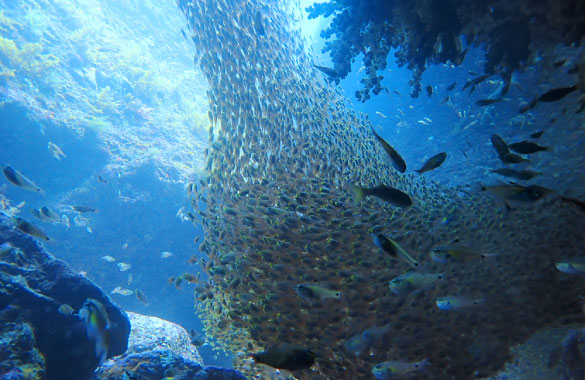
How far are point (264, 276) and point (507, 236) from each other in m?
4.26

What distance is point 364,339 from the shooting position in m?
3.69

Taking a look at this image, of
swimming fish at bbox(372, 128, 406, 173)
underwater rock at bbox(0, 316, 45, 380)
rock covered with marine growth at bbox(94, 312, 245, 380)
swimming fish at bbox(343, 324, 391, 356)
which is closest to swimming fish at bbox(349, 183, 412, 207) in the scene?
swimming fish at bbox(372, 128, 406, 173)

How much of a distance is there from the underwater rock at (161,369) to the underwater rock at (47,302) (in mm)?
435

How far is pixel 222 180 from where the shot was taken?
292 inches

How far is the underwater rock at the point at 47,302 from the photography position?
5.04 meters

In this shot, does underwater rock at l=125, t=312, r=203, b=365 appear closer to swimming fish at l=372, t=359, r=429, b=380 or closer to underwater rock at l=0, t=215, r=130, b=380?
underwater rock at l=0, t=215, r=130, b=380

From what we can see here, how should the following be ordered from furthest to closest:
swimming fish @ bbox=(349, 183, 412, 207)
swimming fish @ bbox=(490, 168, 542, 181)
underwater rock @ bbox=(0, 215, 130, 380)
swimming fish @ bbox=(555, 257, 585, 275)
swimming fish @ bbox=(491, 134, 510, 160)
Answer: underwater rock @ bbox=(0, 215, 130, 380), swimming fish @ bbox=(490, 168, 542, 181), swimming fish @ bbox=(491, 134, 510, 160), swimming fish @ bbox=(555, 257, 585, 275), swimming fish @ bbox=(349, 183, 412, 207)

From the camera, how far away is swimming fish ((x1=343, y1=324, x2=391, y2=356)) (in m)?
3.69

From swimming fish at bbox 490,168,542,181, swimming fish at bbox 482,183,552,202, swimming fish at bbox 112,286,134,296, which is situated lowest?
swimming fish at bbox 482,183,552,202

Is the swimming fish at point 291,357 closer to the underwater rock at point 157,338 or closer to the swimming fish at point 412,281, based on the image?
the swimming fish at point 412,281

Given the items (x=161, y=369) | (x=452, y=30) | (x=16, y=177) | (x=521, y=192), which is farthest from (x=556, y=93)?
(x=16, y=177)

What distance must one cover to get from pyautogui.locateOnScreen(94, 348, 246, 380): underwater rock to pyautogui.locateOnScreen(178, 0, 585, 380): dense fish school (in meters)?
0.52

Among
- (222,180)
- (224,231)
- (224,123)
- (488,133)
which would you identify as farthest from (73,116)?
(488,133)

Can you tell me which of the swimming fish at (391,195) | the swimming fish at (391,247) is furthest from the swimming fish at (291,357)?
the swimming fish at (391,195)
